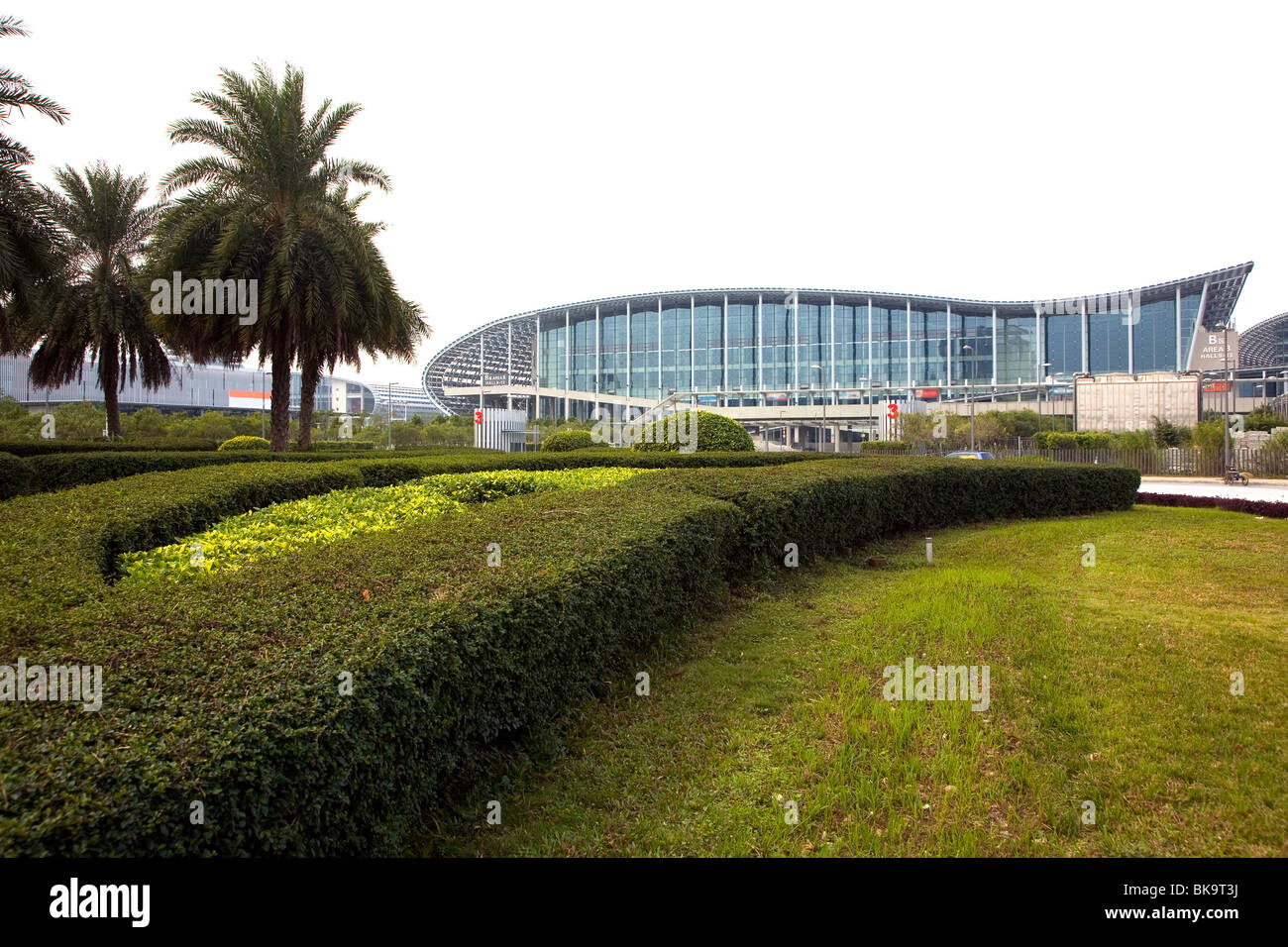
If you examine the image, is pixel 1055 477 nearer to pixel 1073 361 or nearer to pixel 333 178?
pixel 333 178

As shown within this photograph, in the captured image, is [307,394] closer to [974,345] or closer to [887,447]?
[887,447]

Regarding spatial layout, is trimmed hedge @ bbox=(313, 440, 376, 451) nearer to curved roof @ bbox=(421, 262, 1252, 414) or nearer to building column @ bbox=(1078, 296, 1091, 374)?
curved roof @ bbox=(421, 262, 1252, 414)

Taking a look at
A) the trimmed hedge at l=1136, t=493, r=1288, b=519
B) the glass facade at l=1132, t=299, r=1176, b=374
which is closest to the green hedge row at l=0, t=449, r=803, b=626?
the trimmed hedge at l=1136, t=493, r=1288, b=519

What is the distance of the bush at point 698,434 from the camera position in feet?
62.2

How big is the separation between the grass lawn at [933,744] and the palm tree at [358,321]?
1393 cm

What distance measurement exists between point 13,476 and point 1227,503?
2248 cm

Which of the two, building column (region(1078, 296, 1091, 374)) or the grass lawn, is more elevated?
building column (region(1078, 296, 1091, 374))

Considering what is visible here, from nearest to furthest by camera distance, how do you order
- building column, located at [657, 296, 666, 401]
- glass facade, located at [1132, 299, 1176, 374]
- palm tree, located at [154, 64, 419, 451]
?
palm tree, located at [154, 64, 419, 451], glass facade, located at [1132, 299, 1176, 374], building column, located at [657, 296, 666, 401]

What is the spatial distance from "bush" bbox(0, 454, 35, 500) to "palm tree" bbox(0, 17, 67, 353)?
425 centimetres

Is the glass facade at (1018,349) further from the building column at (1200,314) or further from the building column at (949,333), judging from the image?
the building column at (1200,314)

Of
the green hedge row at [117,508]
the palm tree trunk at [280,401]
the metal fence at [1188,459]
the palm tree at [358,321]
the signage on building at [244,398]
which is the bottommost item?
the metal fence at [1188,459]

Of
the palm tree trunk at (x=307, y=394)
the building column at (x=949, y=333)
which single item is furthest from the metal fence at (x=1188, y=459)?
the building column at (x=949, y=333)

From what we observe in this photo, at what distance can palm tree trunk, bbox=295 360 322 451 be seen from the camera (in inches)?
761

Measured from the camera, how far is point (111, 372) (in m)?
23.3
